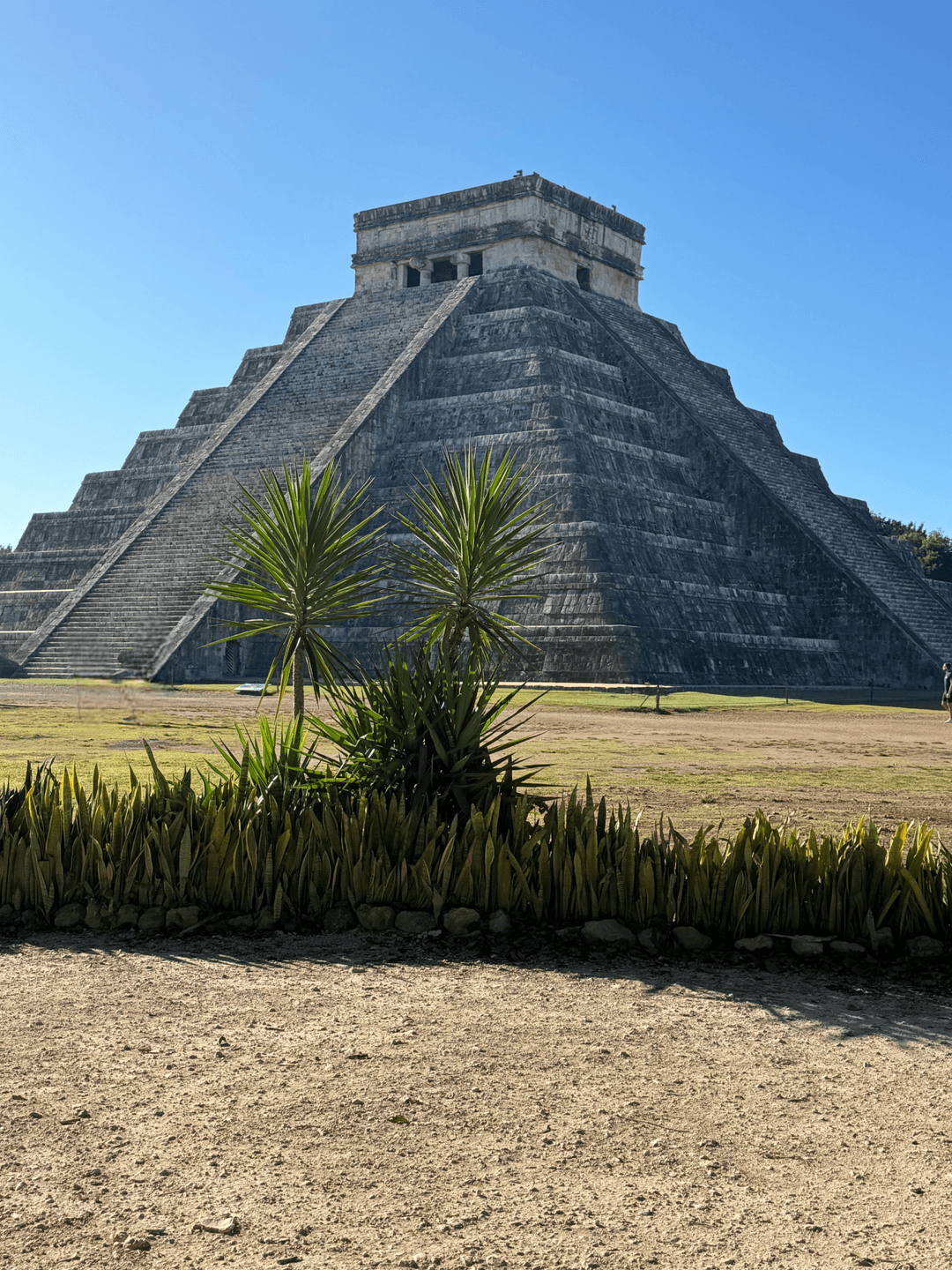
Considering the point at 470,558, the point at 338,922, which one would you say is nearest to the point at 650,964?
the point at 338,922

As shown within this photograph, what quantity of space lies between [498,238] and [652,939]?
39137 millimetres

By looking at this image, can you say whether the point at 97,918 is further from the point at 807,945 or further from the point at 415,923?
the point at 807,945

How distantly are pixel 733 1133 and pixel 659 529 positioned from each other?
31.3 m

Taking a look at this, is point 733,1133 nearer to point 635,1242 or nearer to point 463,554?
point 635,1242

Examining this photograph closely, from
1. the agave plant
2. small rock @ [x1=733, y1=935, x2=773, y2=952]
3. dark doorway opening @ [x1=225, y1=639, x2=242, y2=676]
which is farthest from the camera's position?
dark doorway opening @ [x1=225, y1=639, x2=242, y2=676]

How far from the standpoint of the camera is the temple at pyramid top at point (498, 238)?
4178 centimetres

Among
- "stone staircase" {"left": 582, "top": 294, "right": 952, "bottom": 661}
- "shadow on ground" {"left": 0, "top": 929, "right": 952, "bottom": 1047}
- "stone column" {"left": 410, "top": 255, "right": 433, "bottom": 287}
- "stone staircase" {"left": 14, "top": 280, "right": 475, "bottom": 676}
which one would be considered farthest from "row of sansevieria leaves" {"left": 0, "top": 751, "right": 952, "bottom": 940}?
"stone column" {"left": 410, "top": 255, "right": 433, "bottom": 287}

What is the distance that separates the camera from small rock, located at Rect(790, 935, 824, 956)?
5.64 meters

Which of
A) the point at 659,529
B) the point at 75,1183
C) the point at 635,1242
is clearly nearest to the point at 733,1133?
the point at 635,1242

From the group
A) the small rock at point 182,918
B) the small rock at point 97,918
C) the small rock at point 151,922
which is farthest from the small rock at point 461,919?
the small rock at point 97,918

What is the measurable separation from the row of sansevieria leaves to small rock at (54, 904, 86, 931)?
7cm

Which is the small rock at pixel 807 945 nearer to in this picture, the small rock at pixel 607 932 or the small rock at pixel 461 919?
the small rock at pixel 607 932

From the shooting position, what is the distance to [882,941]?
Result: 5.63 meters

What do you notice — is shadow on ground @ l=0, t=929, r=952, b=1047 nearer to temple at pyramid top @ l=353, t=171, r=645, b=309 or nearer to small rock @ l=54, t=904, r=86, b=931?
small rock @ l=54, t=904, r=86, b=931
